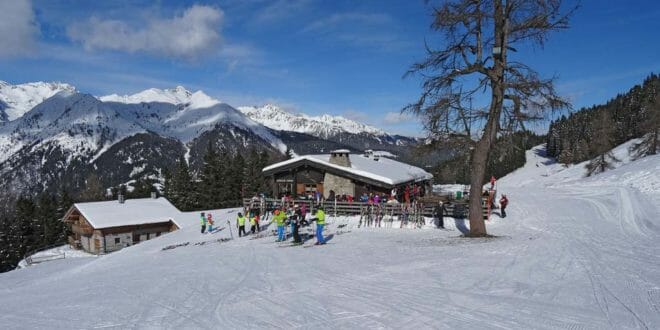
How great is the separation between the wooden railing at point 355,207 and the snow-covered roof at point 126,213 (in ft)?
52.9

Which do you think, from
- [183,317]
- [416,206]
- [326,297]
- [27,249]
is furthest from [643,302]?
[27,249]

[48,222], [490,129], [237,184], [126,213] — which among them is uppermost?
[490,129]

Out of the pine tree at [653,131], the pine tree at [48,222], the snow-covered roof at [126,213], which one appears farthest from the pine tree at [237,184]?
the pine tree at [653,131]

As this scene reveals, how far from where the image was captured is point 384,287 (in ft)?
29.6

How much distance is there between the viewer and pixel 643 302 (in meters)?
7.05

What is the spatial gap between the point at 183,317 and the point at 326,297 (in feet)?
9.22

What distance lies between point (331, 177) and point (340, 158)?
4.82 ft

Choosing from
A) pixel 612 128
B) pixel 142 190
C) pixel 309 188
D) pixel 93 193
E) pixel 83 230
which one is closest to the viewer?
pixel 309 188

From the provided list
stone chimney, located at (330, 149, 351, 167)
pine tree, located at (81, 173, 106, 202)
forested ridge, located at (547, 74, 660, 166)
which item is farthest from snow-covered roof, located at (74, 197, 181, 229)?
forested ridge, located at (547, 74, 660, 166)

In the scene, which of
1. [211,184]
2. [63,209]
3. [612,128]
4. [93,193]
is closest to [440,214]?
[211,184]

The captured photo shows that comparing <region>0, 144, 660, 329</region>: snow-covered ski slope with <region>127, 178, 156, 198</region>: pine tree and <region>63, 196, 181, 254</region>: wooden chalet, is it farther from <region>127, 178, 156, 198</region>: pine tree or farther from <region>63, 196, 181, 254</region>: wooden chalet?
<region>127, 178, 156, 198</region>: pine tree

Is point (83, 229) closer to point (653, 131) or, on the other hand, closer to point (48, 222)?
point (48, 222)

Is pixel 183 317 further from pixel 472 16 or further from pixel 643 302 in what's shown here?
pixel 472 16

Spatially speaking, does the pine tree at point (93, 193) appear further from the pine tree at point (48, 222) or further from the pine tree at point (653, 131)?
the pine tree at point (653, 131)
